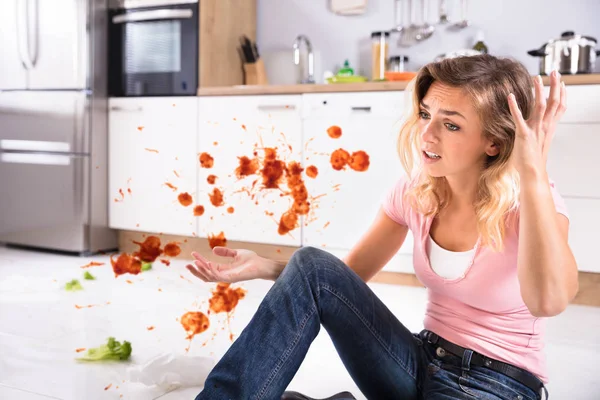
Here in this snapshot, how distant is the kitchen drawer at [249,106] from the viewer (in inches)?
128

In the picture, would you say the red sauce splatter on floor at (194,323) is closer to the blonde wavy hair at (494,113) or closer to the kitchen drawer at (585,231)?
the blonde wavy hair at (494,113)

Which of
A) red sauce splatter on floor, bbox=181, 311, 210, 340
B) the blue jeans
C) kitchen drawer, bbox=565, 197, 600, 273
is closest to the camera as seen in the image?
the blue jeans

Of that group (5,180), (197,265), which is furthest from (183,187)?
(197,265)

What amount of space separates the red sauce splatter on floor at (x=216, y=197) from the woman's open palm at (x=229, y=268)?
2109mm

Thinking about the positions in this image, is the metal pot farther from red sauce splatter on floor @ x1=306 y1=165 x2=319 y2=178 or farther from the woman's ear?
the woman's ear

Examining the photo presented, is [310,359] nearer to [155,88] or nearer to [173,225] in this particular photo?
[173,225]

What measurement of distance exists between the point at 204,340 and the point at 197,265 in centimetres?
97

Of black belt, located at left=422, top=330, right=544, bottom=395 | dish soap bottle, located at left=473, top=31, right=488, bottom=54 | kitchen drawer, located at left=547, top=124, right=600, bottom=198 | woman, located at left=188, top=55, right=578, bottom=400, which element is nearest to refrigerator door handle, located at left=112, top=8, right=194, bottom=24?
dish soap bottle, located at left=473, top=31, right=488, bottom=54

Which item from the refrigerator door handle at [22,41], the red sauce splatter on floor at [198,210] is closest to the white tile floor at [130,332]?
the red sauce splatter on floor at [198,210]

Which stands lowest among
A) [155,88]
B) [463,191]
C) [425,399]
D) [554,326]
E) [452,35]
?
[554,326]

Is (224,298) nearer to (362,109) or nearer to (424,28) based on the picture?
(362,109)

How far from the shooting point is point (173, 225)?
3.63 meters

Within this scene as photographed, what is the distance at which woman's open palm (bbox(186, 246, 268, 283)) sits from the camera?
1.29m

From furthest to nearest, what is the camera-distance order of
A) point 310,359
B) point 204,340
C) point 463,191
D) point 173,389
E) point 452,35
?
1. point 452,35
2. point 204,340
3. point 310,359
4. point 173,389
5. point 463,191
